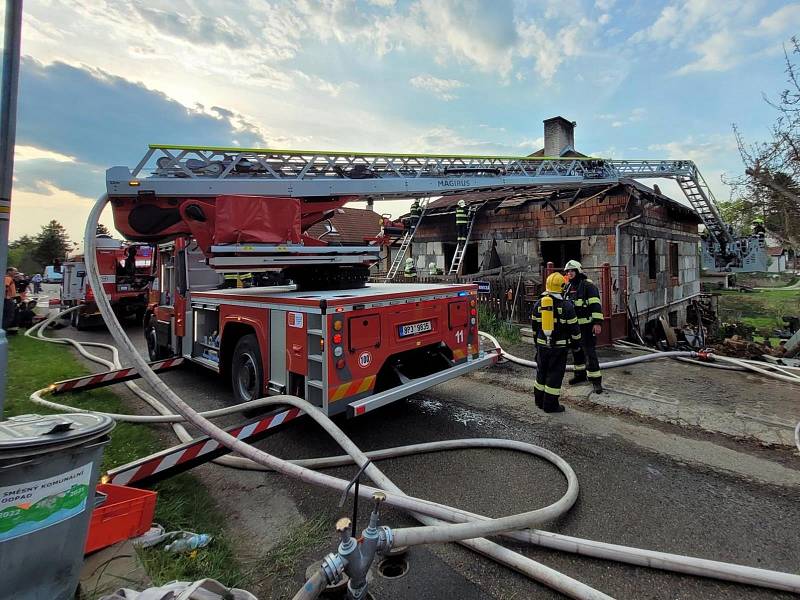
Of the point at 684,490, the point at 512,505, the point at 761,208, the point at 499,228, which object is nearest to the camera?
the point at 512,505

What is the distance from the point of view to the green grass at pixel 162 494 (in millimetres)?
2312

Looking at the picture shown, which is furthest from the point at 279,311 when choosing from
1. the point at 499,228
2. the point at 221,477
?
the point at 499,228

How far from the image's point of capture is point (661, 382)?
5.94 metres

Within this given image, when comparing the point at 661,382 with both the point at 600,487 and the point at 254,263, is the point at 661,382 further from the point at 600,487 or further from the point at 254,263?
the point at 254,263

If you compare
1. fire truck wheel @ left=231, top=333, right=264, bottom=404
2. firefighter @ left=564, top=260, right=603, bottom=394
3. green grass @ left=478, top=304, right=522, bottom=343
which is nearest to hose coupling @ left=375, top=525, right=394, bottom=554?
fire truck wheel @ left=231, top=333, right=264, bottom=404

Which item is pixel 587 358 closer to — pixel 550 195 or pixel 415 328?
pixel 415 328

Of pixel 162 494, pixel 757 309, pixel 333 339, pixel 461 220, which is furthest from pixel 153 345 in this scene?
pixel 757 309

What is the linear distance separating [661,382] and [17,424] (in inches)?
268

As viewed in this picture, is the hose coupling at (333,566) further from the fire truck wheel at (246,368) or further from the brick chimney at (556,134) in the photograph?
the brick chimney at (556,134)

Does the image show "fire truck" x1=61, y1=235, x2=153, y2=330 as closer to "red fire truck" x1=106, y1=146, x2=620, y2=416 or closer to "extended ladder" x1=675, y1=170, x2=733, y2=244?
"red fire truck" x1=106, y1=146, x2=620, y2=416

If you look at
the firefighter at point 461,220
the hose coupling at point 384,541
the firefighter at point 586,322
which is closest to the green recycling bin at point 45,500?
the hose coupling at point 384,541

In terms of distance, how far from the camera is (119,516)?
2320mm

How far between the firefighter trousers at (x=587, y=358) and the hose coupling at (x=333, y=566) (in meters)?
4.75

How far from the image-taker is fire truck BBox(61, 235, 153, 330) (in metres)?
12.5
